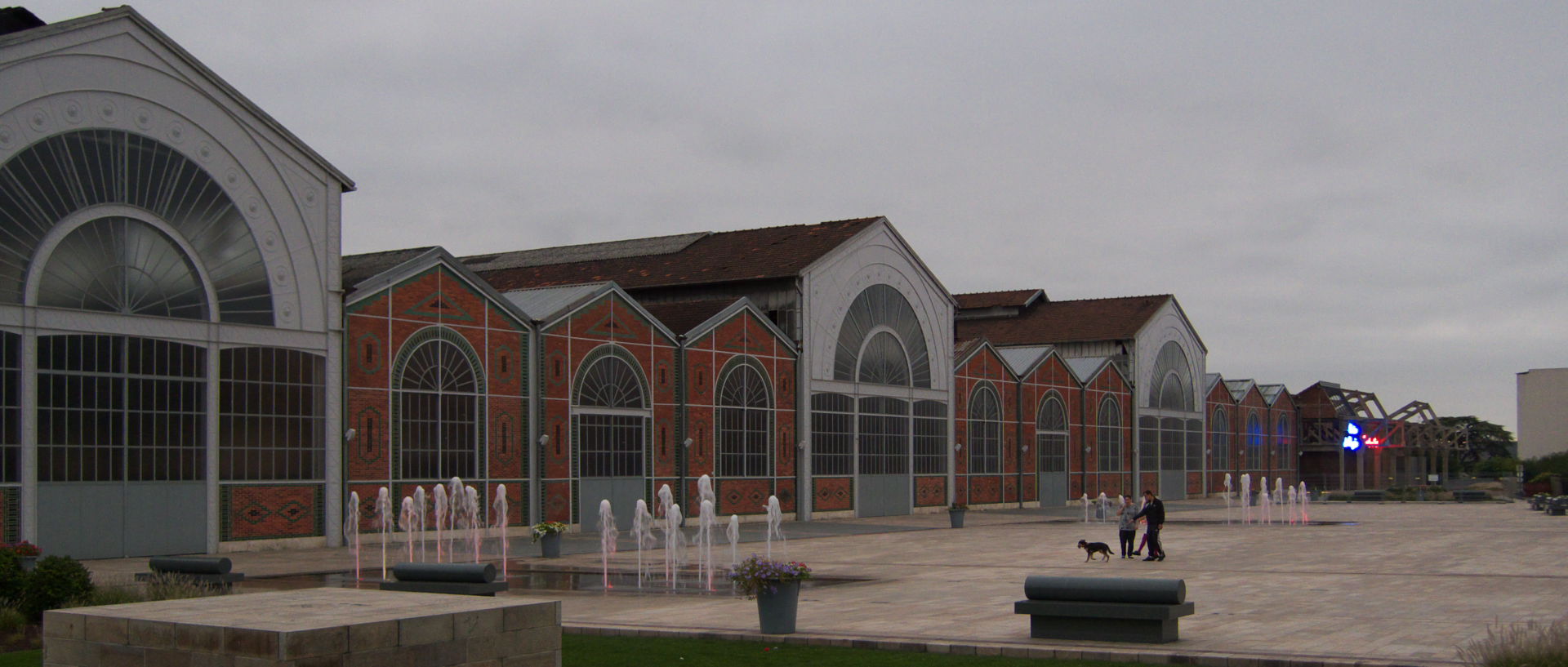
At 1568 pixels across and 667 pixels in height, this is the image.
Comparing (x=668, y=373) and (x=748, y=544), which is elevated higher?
(x=668, y=373)

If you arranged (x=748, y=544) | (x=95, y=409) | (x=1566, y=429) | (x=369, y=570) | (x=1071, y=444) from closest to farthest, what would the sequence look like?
(x=369, y=570) → (x=95, y=409) → (x=748, y=544) → (x=1071, y=444) → (x=1566, y=429)

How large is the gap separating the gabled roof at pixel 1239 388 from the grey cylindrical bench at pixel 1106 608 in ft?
270

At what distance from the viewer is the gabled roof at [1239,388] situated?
324ft

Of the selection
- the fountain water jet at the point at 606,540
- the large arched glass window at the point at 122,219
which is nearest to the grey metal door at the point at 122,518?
the large arched glass window at the point at 122,219

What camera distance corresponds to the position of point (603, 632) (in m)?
18.7

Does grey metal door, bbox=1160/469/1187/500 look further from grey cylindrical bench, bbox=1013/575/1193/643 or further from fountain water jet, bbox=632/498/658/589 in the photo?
grey cylindrical bench, bbox=1013/575/1193/643

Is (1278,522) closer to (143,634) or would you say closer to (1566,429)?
(143,634)

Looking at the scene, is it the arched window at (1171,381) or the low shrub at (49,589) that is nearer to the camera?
the low shrub at (49,589)

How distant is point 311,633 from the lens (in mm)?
11055

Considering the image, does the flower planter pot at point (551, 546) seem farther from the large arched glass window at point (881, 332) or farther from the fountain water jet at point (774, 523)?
the large arched glass window at point (881, 332)

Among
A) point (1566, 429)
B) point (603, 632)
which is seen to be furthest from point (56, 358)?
point (1566, 429)

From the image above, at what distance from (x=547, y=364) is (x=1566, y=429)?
109 m

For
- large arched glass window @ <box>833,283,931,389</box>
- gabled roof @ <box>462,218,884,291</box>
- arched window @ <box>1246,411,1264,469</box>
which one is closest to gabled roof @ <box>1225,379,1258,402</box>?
arched window @ <box>1246,411,1264,469</box>

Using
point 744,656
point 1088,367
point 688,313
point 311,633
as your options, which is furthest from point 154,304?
point 1088,367
